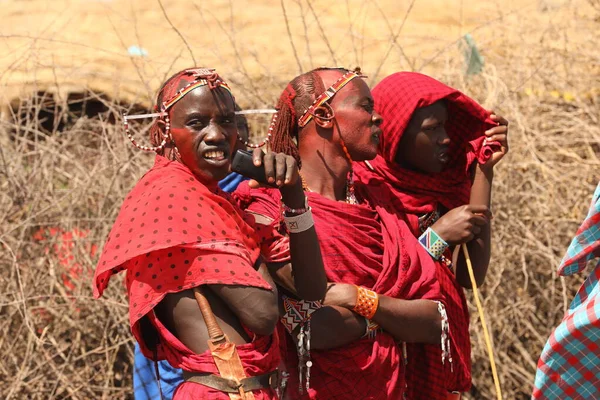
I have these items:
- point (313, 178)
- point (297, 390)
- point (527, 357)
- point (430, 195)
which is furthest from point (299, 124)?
point (527, 357)

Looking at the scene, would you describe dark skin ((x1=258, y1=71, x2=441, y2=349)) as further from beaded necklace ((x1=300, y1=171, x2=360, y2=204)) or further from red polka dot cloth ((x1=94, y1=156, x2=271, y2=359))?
red polka dot cloth ((x1=94, y1=156, x2=271, y2=359))

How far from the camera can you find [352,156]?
359 cm

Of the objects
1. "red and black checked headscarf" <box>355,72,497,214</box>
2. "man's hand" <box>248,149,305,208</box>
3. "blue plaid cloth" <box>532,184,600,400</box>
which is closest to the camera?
"blue plaid cloth" <box>532,184,600,400</box>

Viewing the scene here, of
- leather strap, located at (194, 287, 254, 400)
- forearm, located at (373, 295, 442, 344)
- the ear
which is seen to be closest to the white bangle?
leather strap, located at (194, 287, 254, 400)

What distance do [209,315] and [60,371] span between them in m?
2.36

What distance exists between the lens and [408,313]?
3.48m

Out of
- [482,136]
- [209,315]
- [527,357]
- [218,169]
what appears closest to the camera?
[209,315]

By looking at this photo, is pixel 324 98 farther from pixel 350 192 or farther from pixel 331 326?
pixel 331 326

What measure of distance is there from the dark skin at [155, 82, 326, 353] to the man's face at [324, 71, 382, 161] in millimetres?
631

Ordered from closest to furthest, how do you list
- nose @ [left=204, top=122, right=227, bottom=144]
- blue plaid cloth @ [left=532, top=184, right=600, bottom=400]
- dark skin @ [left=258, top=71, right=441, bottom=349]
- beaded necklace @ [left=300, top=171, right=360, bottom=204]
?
blue plaid cloth @ [left=532, top=184, right=600, bottom=400]
nose @ [left=204, top=122, right=227, bottom=144]
dark skin @ [left=258, top=71, right=441, bottom=349]
beaded necklace @ [left=300, top=171, right=360, bottom=204]

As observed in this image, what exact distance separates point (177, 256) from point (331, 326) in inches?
30.6

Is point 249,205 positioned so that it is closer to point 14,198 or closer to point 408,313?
point 408,313

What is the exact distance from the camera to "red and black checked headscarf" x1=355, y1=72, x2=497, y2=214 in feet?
12.5

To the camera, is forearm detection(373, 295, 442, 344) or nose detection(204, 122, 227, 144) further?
forearm detection(373, 295, 442, 344)
